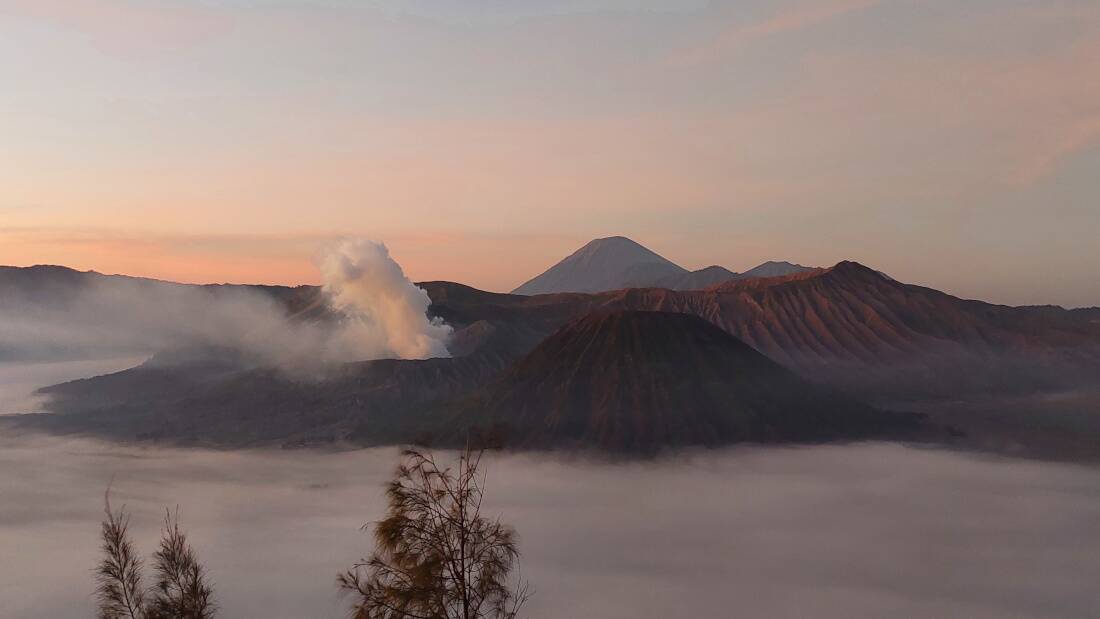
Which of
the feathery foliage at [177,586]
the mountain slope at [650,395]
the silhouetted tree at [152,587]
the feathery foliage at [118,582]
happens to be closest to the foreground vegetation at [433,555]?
the feathery foliage at [118,582]

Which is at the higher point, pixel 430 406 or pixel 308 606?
pixel 430 406

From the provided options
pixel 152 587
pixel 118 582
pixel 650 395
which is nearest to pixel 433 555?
pixel 152 587

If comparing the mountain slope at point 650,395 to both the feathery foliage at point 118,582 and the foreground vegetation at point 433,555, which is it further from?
the foreground vegetation at point 433,555

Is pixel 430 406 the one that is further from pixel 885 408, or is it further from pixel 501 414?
pixel 885 408

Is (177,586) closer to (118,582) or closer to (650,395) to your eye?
(118,582)

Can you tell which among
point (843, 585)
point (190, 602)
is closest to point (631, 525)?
point (843, 585)
